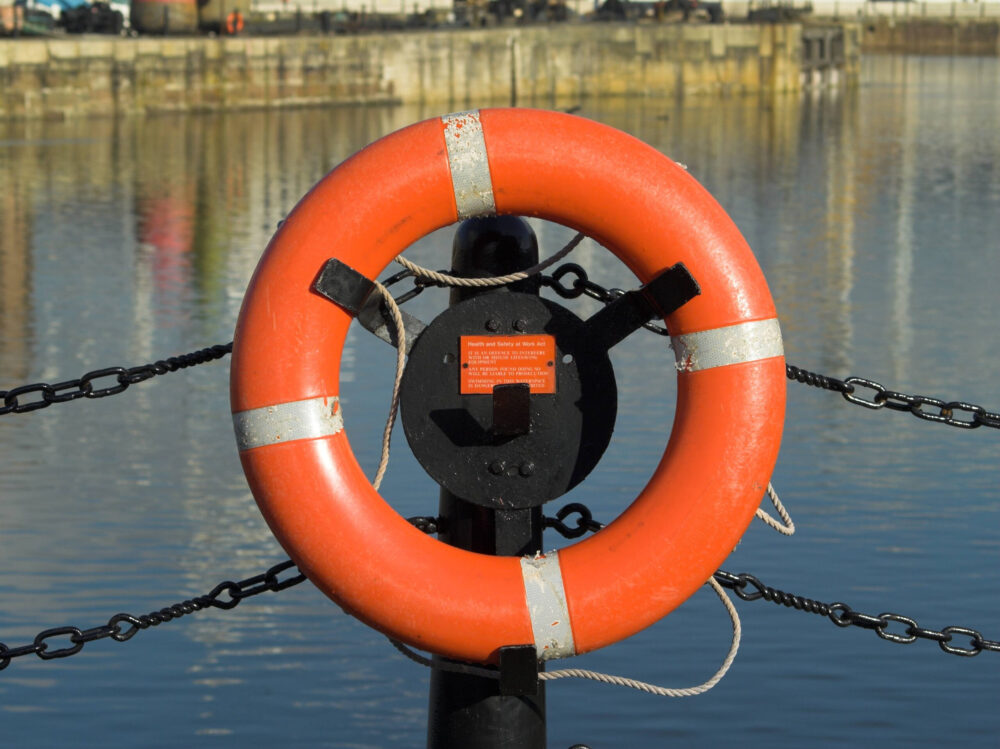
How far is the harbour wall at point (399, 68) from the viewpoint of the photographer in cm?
2108

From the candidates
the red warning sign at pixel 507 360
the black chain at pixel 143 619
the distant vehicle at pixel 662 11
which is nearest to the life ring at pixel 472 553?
the red warning sign at pixel 507 360

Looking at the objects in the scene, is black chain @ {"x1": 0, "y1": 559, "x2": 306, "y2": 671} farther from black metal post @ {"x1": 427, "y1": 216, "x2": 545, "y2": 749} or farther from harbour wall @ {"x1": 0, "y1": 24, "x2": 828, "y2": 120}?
harbour wall @ {"x1": 0, "y1": 24, "x2": 828, "y2": 120}

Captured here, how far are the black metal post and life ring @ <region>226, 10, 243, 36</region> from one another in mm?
22529

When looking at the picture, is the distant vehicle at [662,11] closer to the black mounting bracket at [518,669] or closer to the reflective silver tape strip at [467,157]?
the reflective silver tape strip at [467,157]

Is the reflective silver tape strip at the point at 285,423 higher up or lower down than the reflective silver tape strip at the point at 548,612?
higher up

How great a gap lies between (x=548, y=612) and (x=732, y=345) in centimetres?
40

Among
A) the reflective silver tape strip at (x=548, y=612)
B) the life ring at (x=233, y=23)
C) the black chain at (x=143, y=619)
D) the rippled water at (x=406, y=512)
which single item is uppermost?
the life ring at (x=233, y=23)

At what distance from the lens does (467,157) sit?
6.88 feet

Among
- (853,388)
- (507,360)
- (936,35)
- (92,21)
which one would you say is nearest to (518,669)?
(507,360)

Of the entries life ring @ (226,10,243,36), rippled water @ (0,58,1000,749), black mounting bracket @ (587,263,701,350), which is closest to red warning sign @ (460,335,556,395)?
black mounting bracket @ (587,263,701,350)

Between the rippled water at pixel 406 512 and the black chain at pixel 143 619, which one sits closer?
the black chain at pixel 143 619

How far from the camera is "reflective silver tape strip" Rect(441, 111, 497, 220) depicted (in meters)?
2.10

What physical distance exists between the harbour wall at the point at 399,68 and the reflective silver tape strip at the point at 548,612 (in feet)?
63.6

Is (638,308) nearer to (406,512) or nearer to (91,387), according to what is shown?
(91,387)
